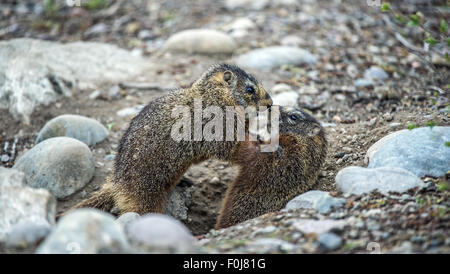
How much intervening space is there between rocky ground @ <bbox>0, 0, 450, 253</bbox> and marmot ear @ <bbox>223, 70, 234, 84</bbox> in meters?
1.51

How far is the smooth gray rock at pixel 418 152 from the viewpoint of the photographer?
468 cm

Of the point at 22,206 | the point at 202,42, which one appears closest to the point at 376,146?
the point at 22,206

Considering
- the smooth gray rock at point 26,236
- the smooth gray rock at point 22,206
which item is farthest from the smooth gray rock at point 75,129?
the smooth gray rock at point 26,236

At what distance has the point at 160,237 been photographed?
10.0 ft

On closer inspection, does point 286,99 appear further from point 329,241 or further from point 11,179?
point 11,179

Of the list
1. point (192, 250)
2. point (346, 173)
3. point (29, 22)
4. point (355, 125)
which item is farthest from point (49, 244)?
point (29, 22)

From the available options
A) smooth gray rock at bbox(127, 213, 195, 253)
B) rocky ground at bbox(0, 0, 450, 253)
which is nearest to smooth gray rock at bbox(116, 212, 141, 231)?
rocky ground at bbox(0, 0, 450, 253)

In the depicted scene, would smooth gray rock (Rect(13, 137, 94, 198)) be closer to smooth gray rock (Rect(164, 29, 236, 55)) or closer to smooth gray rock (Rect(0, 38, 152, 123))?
smooth gray rock (Rect(0, 38, 152, 123))

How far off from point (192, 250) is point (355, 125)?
4.19 metres

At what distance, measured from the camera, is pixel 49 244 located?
9.72 ft

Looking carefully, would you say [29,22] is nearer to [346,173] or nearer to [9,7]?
[9,7]

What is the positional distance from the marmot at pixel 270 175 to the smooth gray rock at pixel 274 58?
10.4 feet

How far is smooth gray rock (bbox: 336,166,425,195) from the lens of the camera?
4332 millimetres

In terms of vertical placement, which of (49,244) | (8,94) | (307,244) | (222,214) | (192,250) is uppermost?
(49,244)
